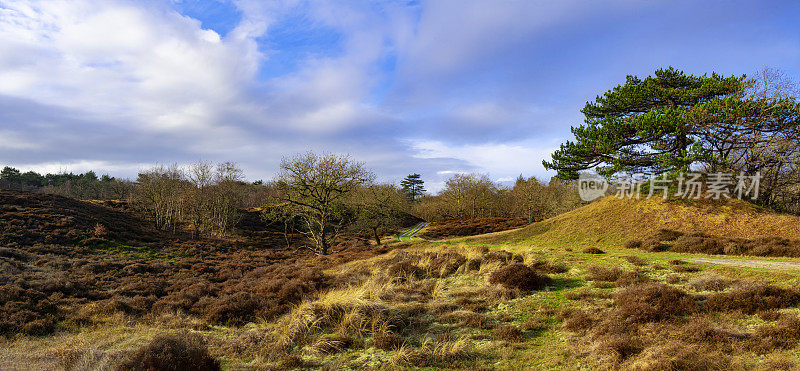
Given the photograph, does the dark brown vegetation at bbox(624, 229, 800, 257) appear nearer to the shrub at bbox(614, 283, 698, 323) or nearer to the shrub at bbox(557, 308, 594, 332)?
the shrub at bbox(614, 283, 698, 323)

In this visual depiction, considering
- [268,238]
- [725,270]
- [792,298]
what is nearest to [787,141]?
[725,270]

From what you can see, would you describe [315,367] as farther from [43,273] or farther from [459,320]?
[43,273]

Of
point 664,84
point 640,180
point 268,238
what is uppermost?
point 664,84

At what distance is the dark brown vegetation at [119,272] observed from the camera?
11.5 meters

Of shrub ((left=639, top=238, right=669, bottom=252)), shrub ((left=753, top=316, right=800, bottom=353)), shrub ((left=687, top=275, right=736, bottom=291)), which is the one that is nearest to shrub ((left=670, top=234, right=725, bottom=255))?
shrub ((left=639, top=238, right=669, bottom=252))

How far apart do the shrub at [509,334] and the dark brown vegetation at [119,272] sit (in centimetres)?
668

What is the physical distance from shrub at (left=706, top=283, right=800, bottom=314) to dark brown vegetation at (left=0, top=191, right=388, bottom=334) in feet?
28.1

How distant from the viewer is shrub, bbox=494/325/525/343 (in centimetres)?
724

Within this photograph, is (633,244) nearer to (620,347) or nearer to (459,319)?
(459,319)

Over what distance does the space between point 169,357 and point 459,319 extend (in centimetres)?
621

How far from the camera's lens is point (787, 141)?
72.4ft

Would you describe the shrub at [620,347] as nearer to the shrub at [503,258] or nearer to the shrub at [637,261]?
the shrub at [637,261]

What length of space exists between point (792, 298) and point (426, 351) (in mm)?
8112

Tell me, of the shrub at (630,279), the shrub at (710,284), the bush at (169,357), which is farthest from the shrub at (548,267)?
the bush at (169,357)
